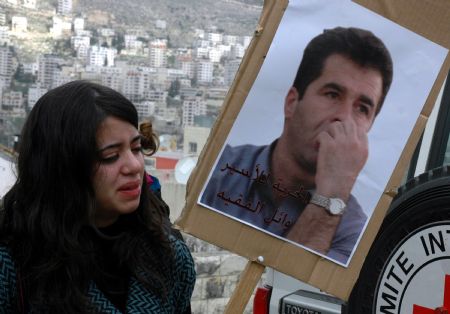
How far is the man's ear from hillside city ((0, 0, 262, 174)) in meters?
40.2

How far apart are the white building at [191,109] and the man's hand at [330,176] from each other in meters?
46.4

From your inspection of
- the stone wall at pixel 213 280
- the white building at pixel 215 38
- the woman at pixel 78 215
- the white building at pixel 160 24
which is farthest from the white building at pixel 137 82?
the woman at pixel 78 215

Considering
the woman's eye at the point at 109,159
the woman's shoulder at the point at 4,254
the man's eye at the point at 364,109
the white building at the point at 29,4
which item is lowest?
the woman's shoulder at the point at 4,254

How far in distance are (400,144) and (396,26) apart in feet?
1.08

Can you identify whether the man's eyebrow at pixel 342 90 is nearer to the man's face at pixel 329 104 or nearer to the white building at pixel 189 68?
the man's face at pixel 329 104

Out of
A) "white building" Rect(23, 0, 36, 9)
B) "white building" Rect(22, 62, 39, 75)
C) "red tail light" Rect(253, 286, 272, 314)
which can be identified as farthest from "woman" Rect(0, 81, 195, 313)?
"white building" Rect(23, 0, 36, 9)

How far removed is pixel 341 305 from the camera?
3.26m

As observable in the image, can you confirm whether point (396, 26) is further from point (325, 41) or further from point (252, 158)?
point (252, 158)

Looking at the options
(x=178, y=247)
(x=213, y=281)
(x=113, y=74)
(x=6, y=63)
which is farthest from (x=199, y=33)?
(x=178, y=247)

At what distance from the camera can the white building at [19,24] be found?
50025mm

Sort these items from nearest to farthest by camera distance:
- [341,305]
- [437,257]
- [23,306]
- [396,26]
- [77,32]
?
[23,306] → [396,26] → [437,257] → [341,305] → [77,32]

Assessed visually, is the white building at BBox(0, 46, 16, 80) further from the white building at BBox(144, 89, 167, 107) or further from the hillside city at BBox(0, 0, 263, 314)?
the white building at BBox(144, 89, 167, 107)

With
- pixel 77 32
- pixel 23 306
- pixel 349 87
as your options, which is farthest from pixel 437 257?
pixel 77 32

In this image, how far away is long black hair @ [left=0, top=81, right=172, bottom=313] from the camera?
73.0 inches
